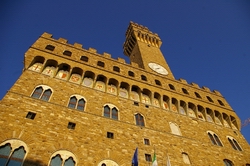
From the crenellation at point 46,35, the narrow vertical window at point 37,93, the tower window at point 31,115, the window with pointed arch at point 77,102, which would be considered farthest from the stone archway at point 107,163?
the crenellation at point 46,35

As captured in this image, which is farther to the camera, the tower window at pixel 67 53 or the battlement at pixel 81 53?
the tower window at pixel 67 53

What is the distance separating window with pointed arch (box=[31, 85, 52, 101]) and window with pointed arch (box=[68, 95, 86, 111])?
4.09ft

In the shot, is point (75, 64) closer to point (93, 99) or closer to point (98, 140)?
point (93, 99)

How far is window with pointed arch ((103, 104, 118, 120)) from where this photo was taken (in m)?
11.5

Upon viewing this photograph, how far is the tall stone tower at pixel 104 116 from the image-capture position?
27.6ft

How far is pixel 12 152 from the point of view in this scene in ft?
24.6

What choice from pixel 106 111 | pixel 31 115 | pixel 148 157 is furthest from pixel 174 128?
pixel 31 115

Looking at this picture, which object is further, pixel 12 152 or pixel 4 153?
pixel 12 152

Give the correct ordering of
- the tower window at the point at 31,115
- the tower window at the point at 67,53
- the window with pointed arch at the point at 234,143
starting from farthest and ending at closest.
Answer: the tower window at the point at 67,53 < the window with pointed arch at the point at 234,143 < the tower window at the point at 31,115

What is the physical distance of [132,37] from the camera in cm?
2675

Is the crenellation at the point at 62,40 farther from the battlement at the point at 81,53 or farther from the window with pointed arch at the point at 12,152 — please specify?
the window with pointed arch at the point at 12,152

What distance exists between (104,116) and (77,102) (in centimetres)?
177

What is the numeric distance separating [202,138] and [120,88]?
6.50 metres

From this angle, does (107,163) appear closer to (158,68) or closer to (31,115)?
(31,115)
